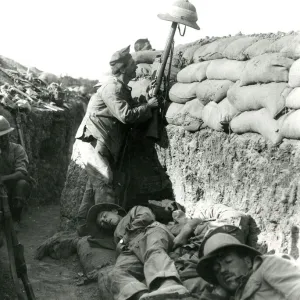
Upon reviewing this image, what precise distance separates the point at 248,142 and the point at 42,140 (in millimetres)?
5430

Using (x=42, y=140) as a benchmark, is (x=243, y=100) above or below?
above

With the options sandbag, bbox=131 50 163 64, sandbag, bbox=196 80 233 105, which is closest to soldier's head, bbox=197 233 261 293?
sandbag, bbox=196 80 233 105

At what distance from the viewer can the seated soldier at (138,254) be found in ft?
12.1

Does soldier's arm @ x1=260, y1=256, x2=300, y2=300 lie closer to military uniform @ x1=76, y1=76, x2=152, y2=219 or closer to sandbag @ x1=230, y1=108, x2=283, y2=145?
sandbag @ x1=230, y1=108, x2=283, y2=145

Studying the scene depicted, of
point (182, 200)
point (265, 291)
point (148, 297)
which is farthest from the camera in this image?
point (182, 200)

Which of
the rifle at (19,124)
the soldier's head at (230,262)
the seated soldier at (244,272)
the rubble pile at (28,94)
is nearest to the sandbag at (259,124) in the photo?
the seated soldier at (244,272)

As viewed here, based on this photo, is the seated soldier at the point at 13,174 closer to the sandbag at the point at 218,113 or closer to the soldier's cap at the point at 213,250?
the sandbag at the point at 218,113

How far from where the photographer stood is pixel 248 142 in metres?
4.59

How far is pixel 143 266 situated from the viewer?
4.30 metres

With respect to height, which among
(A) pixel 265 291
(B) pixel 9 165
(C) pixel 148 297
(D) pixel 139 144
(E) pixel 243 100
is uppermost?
(E) pixel 243 100

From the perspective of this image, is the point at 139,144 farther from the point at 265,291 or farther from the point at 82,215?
the point at 265,291

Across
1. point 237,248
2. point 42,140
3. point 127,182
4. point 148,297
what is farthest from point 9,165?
point 42,140

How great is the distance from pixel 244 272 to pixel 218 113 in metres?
2.25

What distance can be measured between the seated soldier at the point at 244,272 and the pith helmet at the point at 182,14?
10.4ft
